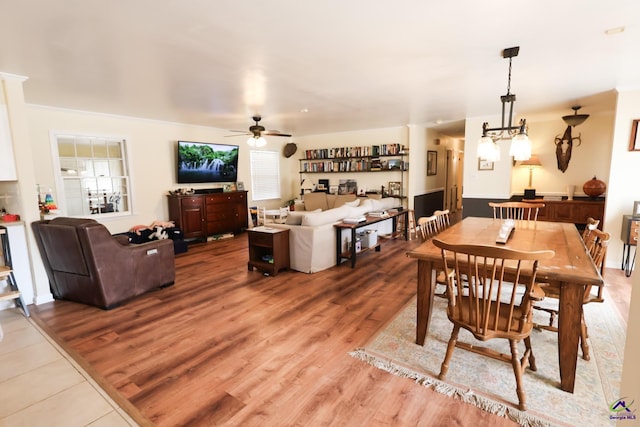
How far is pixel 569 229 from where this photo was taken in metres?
3.08

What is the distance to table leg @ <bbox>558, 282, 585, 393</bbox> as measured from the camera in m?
1.86

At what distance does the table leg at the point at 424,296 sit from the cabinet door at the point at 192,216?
191 inches

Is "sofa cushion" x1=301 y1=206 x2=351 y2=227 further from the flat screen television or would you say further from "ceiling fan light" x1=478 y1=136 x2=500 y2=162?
the flat screen television

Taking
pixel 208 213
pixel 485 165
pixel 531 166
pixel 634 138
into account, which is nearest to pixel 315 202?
pixel 208 213

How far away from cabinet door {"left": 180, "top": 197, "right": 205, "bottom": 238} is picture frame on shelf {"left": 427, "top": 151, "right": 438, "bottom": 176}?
5.07 meters

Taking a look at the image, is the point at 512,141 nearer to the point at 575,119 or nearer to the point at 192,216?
the point at 575,119

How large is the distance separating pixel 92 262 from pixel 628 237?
20.0 feet

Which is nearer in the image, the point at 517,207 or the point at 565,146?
the point at 517,207

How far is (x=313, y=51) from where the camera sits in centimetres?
267

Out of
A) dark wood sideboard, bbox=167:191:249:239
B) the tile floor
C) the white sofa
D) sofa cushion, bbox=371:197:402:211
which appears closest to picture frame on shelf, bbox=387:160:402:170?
sofa cushion, bbox=371:197:402:211

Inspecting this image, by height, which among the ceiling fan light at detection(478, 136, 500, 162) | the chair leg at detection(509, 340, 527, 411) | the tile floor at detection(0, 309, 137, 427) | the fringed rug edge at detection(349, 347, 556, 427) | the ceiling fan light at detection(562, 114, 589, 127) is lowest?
the tile floor at detection(0, 309, 137, 427)

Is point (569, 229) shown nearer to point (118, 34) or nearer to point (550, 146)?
point (550, 146)

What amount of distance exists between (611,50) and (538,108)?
2.58 meters

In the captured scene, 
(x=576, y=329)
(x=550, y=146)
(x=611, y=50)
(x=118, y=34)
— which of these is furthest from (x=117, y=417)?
(x=550, y=146)
